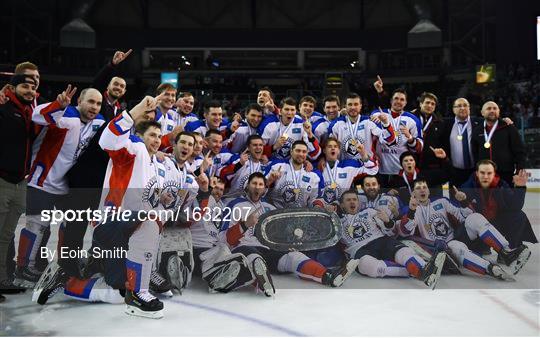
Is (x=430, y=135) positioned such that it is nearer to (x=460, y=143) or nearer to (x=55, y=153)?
(x=460, y=143)

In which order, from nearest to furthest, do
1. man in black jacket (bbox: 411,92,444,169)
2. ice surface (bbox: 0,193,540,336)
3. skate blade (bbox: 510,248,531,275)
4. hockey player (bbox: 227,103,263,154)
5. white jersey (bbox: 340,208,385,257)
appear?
1. ice surface (bbox: 0,193,540,336)
2. skate blade (bbox: 510,248,531,275)
3. white jersey (bbox: 340,208,385,257)
4. hockey player (bbox: 227,103,263,154)
5. man in black jacket (bbox: 411,92,444,169)

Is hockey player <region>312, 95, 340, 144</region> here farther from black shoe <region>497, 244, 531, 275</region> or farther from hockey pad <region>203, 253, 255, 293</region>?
hockey pad <region>203, 253, 255, 293</region>

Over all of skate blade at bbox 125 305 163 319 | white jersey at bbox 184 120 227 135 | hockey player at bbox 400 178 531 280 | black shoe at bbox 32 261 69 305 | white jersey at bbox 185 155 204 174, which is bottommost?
skate blade at bbox 125 305 163 319

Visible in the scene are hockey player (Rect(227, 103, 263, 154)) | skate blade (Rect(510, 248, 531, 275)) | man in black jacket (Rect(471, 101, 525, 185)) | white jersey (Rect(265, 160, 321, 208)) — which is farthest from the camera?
hockey player (Rect(227, 103, 263, 154))

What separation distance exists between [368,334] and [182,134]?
6.74ft

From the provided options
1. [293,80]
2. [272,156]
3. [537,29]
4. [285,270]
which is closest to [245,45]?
[293,80]

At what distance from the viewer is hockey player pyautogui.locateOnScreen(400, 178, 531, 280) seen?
4195 millimetres

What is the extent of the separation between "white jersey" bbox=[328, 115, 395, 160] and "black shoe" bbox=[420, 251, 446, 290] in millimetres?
1740

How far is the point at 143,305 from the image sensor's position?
3.14m

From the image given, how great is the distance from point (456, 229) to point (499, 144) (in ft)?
3.95

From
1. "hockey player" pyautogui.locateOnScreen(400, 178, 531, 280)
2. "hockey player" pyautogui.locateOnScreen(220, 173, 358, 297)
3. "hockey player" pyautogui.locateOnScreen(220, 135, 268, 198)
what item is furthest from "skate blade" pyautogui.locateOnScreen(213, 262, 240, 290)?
"hockey player" pyautogui.locateOnScreen(400, 178, 531, 280)

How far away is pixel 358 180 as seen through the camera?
518 centimetres

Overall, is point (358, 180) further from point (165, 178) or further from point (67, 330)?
point (67, 330)

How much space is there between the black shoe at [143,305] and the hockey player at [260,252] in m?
0.77
